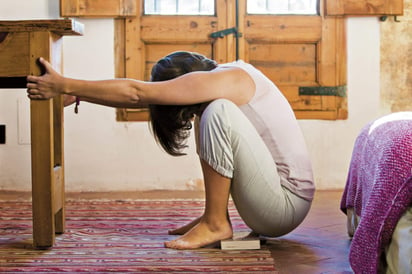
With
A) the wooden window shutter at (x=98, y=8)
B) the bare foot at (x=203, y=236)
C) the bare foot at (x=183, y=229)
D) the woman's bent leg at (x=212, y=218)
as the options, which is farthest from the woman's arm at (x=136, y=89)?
the wooden window shutter at (x=98, y=8)

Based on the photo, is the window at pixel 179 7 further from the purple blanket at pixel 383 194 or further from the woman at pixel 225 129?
the purple blanket at pixel 383 194

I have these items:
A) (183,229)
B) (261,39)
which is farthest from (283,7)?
(183,229)

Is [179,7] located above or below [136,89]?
above

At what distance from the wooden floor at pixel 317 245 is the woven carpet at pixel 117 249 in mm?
88

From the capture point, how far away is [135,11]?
157 inches

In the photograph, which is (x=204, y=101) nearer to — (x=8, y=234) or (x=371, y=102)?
(x=8, y=234)

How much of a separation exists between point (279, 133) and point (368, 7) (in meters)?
2.07

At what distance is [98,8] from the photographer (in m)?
3.95

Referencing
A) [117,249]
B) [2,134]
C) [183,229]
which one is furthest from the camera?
[2,134]

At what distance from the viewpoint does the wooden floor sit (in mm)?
2105

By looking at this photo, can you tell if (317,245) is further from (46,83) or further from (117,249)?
(46,83)

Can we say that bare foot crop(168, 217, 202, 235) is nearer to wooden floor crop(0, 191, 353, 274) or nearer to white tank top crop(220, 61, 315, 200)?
wooden floor crop(0, 191, 353, 274)

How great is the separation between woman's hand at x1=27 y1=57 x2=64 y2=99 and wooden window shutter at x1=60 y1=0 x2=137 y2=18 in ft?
6.17

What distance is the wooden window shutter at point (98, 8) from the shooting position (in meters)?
3.93
